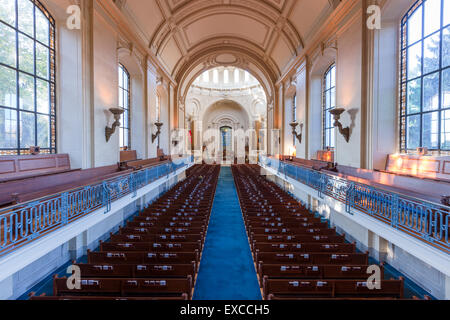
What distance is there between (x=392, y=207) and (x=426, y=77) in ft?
13.9

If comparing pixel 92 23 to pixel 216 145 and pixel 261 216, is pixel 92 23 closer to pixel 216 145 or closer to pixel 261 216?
pixel 261 216

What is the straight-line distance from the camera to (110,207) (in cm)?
549

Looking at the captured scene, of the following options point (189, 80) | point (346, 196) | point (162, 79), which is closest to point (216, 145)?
point (189, 80)

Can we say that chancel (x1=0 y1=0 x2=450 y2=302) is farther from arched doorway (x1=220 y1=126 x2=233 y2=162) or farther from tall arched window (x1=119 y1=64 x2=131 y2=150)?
arched doorway (x1=220 y1=126 x2=233 y2=162)

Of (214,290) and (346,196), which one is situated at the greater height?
(346,196)

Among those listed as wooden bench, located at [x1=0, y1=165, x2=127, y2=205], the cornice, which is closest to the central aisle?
wooden bench, located at [x1=0, y1=165, x2=127, y2=205]

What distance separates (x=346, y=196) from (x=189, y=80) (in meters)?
17.0

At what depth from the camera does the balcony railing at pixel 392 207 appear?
3213 millimetres

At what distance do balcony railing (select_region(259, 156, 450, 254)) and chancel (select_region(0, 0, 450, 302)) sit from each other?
1.9 inches

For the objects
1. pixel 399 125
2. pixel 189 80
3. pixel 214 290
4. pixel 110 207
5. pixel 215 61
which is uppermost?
pixel 215 61

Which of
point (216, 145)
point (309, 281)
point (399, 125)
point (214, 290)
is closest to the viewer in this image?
point (309, 281)

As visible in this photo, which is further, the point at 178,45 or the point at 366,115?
the point at 178,45

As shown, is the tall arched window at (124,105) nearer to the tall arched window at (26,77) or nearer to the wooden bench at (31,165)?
the tall arched window at (26,77)

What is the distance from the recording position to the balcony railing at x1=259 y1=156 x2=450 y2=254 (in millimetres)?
3213
